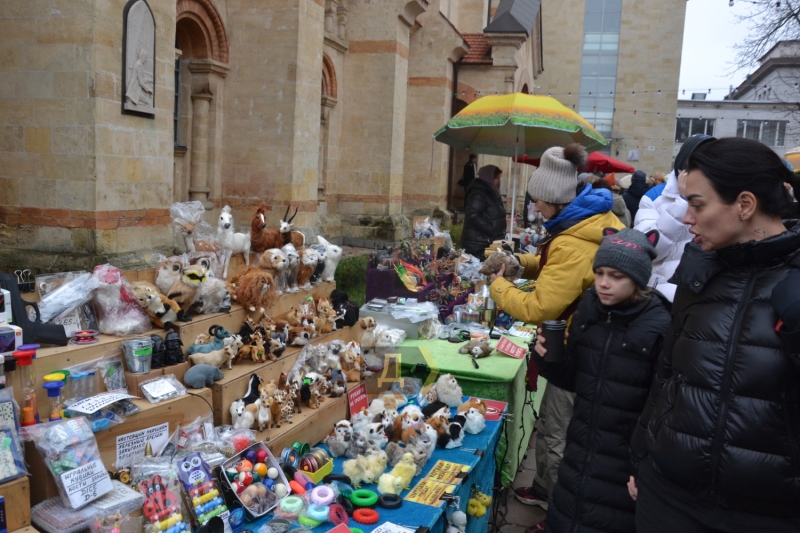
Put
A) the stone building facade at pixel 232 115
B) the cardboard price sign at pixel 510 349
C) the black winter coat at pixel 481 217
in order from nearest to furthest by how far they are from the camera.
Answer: the cardboard price sign at pixel 510 349 < the stone building facade at pixel 232 115 < the black winter coat at pixel 481 217

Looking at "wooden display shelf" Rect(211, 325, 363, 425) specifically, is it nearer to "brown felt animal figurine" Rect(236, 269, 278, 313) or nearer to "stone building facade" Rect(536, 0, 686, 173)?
"brown felt animal figurine" Rect(236, 269, 278, 313)

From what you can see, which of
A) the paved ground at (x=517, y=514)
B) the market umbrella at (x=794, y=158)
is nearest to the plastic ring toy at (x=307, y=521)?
the paved ground at (x=517, y=514)

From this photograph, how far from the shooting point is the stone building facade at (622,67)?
33.4 m

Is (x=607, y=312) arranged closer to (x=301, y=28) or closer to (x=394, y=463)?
(x=394, y=463)

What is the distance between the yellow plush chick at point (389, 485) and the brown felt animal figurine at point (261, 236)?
2.29m

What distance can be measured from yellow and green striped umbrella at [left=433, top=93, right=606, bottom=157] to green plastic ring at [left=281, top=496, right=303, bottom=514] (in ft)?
16.6

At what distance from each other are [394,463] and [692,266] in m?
2.11

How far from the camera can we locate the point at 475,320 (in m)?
6.34

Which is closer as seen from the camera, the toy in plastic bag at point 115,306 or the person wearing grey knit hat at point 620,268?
the person wearing grey knit hat at point 620,268

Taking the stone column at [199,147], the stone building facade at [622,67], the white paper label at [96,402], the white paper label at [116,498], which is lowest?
the white paper label at [116,498]

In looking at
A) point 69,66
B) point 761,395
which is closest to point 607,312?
point 761,395

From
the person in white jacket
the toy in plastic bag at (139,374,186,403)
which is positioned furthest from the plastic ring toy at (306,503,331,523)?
the person in white jacket

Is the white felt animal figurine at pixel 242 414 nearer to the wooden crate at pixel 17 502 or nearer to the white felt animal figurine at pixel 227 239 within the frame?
the wooden crate at pixel 17 502

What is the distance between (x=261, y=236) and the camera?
16.1ft
